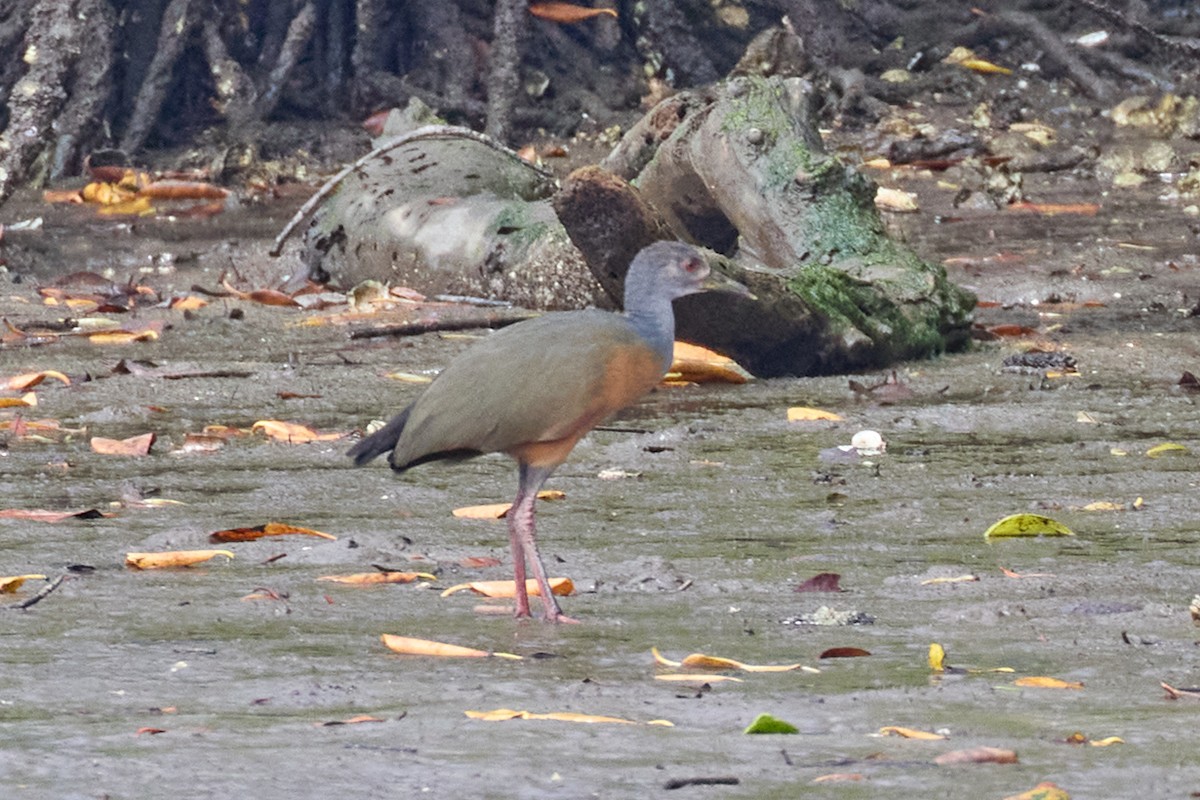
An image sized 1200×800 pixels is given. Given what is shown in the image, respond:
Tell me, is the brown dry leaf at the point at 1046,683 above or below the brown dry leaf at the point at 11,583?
above

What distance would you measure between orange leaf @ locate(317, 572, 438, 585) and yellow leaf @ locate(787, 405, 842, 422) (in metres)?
2.25

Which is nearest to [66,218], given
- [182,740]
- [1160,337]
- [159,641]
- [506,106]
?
[506,106]

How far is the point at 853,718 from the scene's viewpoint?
9.78 feet

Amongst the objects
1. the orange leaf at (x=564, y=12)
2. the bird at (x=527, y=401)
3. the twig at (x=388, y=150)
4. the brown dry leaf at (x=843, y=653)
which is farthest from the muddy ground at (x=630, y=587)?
the orange leaf at (x=564, y=12)

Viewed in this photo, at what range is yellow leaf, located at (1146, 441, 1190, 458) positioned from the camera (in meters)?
5.64

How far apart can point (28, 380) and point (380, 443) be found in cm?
295

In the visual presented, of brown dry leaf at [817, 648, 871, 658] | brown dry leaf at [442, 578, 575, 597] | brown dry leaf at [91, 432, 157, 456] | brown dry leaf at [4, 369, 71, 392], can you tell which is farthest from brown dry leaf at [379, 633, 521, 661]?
brown dry leaf at [4, 369, 71, 392]

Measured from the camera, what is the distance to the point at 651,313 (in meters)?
4.43

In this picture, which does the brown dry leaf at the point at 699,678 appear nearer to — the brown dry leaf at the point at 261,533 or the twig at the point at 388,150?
the brown dry leaf at the point at 261,533

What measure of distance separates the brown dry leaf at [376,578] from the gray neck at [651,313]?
0.66 m

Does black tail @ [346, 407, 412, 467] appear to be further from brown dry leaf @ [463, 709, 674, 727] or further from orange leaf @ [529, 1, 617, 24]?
orange leaf @ [529, 1, 617, 24]

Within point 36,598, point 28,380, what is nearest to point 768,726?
point 36,598

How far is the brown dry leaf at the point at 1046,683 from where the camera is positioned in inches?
127

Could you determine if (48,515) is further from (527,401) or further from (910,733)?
(910,733)
